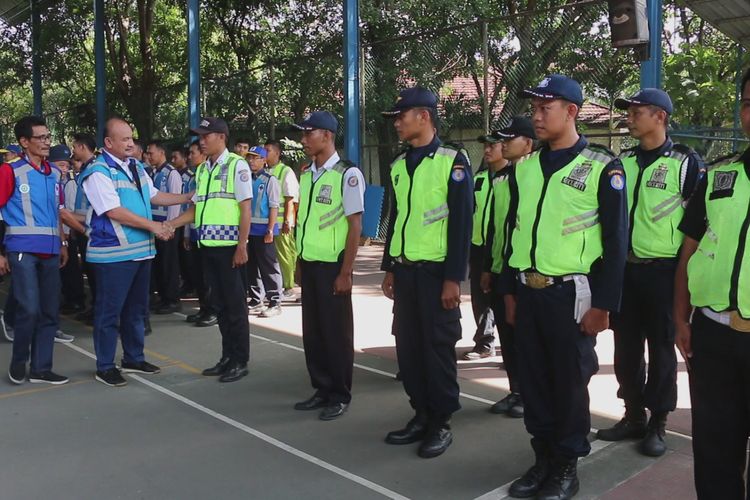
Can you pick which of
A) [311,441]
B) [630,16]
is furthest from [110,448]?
[630,16]

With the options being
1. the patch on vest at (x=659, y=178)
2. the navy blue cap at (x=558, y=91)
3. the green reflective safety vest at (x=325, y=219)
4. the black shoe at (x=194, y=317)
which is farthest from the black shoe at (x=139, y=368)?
the patch on vest at (x=659, y=178)

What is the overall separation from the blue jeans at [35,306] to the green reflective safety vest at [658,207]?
4244mm

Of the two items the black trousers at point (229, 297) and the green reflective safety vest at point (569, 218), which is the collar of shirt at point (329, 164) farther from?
the green reflective safety vest at point (569, 218)

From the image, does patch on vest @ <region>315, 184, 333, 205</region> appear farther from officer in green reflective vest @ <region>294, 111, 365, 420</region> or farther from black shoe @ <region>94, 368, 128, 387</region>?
black shoe @ <region>94, 368, 128, 387</region>

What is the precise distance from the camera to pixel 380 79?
1226cm

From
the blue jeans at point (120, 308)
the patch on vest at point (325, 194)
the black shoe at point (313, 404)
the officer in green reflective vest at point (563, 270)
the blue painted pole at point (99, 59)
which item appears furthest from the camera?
the blue painted pole at point (99, 59)

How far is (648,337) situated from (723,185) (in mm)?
1558

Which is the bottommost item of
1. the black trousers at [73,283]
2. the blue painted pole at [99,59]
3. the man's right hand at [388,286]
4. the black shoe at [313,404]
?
the black shoe at [313,404]

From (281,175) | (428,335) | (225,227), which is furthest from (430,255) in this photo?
(281,175)

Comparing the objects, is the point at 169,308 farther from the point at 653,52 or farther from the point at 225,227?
the point at 653,52

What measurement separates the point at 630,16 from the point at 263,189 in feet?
13.4

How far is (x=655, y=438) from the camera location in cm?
385

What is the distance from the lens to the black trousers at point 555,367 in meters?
3.20

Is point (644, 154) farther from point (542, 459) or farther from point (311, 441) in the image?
point (311, 441)
